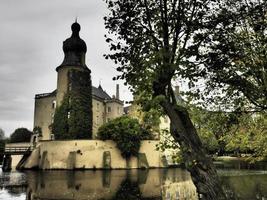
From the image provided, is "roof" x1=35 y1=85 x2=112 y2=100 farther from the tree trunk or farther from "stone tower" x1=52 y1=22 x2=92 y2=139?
the tree trunk

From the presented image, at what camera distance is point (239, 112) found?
8.67 m

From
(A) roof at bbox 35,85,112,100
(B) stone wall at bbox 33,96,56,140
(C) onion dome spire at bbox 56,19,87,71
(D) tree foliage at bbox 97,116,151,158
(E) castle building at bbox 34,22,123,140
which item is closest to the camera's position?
(D) tree foliage at bbox 97,116,151,158

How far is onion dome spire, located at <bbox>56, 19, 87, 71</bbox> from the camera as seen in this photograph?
45281mm

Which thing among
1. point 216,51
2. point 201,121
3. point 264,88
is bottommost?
point 201,121

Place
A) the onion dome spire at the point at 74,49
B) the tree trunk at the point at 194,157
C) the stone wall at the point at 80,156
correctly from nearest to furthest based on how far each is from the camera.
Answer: the tree trunk at the point at 194,157 → the stone wall at the point at 80,156 → the onion dome spire at the point at 74,49

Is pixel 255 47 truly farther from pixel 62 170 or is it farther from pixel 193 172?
pixel 62 170

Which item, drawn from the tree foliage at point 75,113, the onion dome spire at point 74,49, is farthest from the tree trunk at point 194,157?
Answer: the onion dome spire at point 74,49

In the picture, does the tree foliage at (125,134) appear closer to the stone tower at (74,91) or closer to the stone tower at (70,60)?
the stone tower at (74,91)

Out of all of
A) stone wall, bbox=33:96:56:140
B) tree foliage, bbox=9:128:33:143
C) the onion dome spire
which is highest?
the onion dome spire

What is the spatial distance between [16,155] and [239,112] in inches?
1741

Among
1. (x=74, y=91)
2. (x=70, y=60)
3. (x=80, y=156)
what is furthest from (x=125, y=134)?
(x=70, y=60)

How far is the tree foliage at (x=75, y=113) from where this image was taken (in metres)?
41.3

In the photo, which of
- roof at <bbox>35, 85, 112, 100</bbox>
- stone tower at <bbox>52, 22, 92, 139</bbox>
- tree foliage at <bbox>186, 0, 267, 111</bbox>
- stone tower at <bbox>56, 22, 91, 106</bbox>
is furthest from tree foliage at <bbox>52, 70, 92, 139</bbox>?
tree foliage at <bbox>186, 0, 267, 111</bbox>

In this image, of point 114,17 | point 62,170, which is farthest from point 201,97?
point 62,170
